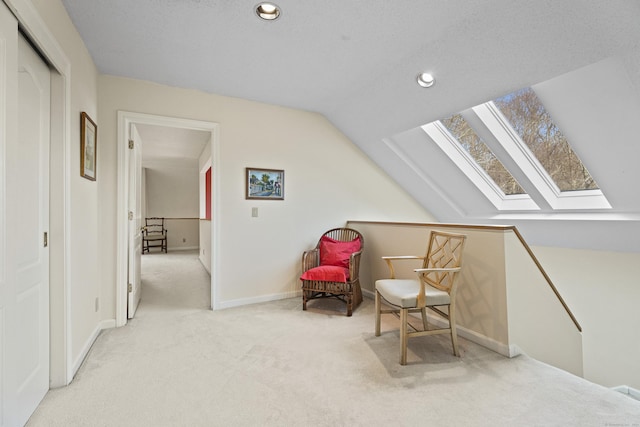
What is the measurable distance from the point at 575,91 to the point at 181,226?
355 inches

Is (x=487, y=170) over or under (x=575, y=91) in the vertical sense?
under

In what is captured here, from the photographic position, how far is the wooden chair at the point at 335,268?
3.15 metres

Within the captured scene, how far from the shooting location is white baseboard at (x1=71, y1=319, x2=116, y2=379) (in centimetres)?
204

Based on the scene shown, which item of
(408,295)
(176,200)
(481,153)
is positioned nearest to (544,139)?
(481,153)

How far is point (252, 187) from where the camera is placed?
11.6 feet

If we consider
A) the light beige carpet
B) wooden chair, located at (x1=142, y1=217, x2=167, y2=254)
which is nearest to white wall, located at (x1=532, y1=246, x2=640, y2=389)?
the light beige carpet

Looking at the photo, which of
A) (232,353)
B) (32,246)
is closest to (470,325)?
(232,353)

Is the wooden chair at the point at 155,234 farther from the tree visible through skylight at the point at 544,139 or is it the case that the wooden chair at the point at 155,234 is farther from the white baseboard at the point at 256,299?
the tree visible through skylight at the point at 544,139

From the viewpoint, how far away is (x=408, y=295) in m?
2.17

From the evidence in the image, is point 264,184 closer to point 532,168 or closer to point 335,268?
point 335,268

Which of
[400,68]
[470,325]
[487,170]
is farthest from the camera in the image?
[487,170]

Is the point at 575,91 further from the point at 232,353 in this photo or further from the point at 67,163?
the point at 67,163

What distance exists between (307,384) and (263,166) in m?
2.44

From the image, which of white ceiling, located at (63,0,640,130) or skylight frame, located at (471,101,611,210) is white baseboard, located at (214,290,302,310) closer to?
white ceiling, located at (63,0,640,130)
